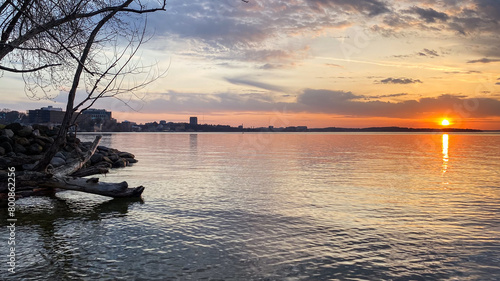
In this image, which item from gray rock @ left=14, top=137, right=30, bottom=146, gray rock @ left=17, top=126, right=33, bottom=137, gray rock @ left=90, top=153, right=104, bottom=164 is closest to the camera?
gray rock @ left=14, top=137, right=30, bottom=146

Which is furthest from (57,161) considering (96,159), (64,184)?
(64,184)

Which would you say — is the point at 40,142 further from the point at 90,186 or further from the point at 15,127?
the point at 90,186

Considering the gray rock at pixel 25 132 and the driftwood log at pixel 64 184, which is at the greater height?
the gray rock at pixel 25 132

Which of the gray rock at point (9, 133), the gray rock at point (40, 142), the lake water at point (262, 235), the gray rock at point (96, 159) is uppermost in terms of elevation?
the gray rock at point (9, 133)

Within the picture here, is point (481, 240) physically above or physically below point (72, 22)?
below

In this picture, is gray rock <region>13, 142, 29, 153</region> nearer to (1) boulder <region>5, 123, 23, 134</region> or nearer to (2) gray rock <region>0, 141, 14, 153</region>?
(2) gray rock <region>0, 141, 14, 153</region>

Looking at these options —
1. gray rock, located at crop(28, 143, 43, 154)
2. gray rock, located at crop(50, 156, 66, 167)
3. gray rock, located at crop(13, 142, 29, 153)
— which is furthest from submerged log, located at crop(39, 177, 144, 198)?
gray rock, located at crop(28, 143, 43, 154)

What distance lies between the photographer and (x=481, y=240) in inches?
390

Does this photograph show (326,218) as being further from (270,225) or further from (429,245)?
(429,245)

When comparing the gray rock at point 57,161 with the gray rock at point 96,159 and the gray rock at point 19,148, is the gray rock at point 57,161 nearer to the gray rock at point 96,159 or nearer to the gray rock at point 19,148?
the gray rock at point 19,148

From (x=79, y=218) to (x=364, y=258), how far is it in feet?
28.8

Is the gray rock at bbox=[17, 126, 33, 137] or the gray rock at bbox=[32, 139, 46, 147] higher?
Result: the gray rock at bbox=[17, 126, 33, 137]

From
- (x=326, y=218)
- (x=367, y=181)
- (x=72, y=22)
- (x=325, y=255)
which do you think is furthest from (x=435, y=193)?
(x=72, y=22)

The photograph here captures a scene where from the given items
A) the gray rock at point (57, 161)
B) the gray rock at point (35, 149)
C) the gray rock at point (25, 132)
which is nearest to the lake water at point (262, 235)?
the gray rock at point (57, 161)
